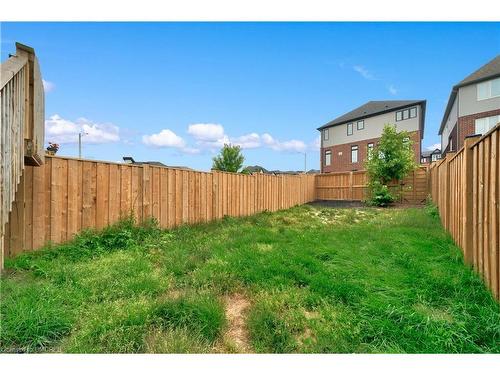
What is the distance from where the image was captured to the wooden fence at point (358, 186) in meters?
13.1

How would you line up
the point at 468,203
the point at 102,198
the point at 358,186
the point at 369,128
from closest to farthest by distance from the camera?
the point at 468,203 < the point at 102,198 < the point at 358,186 < the point at 369,128

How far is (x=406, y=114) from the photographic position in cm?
2316

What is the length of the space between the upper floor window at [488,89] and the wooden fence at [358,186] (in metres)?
8.35

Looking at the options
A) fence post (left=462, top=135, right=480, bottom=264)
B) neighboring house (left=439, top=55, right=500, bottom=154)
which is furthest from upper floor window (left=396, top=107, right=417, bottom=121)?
fence post (left=462, top=135, right=480, bottom=264)

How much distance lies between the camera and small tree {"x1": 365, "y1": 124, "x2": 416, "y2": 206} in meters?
12.3

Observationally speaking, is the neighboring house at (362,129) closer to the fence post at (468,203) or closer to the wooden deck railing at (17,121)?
the fence post at (468,203)

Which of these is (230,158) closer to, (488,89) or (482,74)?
(488,89)

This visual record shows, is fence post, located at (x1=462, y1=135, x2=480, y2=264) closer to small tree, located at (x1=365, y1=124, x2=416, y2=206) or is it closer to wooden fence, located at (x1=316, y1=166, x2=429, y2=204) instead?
small tree, located at (x1=365, y1=124, x2=416, y2=206)

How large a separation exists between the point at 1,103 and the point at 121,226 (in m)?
2.95

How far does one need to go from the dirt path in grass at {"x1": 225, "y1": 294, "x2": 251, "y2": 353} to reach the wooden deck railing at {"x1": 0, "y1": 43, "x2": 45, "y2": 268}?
2024mm

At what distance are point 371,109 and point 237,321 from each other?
28277 millimetres

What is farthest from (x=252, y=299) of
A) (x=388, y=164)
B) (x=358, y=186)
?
(x=358, y=186)

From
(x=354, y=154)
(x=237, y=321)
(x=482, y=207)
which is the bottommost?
(x=237, y=321)
